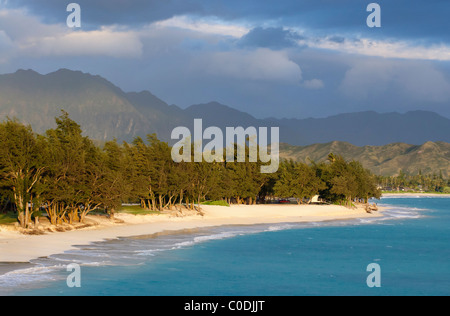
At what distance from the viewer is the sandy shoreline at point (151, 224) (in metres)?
36.9

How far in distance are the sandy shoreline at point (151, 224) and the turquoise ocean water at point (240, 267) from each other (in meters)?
2.15

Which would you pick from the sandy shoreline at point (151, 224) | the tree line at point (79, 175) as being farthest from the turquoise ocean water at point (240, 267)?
the tree line at point (79, 175)

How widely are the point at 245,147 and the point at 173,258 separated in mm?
70647

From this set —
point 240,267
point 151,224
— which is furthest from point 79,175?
point 240,267

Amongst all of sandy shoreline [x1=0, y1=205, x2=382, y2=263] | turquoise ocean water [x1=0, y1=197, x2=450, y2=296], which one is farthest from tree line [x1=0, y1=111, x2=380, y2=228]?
turquoise ocean water [x1=0, y1=197, x2=450, y2=296]

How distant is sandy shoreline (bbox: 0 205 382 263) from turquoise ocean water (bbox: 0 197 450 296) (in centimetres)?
215

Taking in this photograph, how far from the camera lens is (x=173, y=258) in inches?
1521

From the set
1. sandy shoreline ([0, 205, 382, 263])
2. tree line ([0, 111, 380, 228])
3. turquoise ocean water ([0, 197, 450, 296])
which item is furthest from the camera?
tree line ([0, 111, 380, 228])

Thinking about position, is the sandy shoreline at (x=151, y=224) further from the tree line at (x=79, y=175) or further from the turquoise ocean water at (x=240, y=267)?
the tree line at (x=79, y=175)

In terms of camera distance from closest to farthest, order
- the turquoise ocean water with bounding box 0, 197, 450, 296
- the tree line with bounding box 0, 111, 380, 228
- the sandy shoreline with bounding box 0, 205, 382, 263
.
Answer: the turquoise ocean water with bounding box 0, 197, 450, 296 → the sandy shoreline with bounding box 0, 205, 382, 263 → the tree line with bounding box 0, 111, 380, 228

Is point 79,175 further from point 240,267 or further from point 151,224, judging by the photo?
point 240,267

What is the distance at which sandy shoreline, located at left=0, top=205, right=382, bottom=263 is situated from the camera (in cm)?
3691

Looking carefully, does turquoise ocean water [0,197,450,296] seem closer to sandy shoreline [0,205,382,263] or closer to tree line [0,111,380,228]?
sandy shoreline [0,205,382,263]
